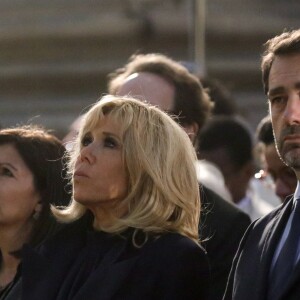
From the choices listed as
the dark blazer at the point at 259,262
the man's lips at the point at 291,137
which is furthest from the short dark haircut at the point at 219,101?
the man's lips at the point at 291,137

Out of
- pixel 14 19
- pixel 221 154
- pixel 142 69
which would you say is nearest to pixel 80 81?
pixel 14 19

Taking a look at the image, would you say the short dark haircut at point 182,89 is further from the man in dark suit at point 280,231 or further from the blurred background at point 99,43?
the blurred background at point 99,43

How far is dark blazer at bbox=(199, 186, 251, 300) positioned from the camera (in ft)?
16.9

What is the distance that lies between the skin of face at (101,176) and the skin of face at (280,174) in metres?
1.36

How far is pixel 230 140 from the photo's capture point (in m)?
7.71

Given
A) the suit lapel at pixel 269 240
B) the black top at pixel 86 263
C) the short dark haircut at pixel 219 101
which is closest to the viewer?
the suit lapel at pixel 269 240

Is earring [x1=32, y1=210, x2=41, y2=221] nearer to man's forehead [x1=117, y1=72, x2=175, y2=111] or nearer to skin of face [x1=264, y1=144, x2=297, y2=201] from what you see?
man's forehead [x1=117, y1=72, x2=175, y2=111]

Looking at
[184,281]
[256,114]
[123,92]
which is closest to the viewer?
[184,281]

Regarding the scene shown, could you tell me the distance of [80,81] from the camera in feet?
46.2

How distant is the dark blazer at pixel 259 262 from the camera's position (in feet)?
13.6

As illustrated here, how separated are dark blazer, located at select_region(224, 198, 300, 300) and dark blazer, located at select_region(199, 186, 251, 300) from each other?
0.64 metres

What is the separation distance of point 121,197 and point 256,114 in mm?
8822

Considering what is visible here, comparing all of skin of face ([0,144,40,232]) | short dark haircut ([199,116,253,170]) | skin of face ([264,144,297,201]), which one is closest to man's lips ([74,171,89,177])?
skin of face ([0,144,40,232])

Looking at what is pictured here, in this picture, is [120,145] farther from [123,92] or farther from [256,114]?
[256,114]
